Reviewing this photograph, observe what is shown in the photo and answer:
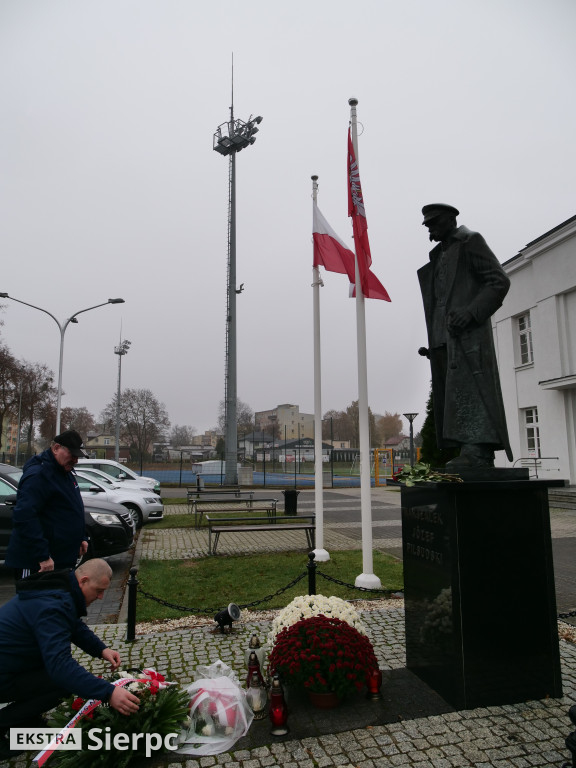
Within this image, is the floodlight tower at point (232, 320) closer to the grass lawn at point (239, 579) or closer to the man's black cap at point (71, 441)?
the grass lawn at point (239, 579)

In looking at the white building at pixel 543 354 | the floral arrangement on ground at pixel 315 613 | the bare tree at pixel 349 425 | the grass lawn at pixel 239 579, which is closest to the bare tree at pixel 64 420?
the white building at pixel 543 354

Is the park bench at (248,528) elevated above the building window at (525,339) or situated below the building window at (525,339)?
below

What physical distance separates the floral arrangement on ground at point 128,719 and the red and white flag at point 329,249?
7067mm

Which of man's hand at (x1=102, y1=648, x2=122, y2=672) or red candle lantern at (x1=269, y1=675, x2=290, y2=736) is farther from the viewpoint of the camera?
red candle lantern at (x1=269, y1=675, x2=290, y2=736)

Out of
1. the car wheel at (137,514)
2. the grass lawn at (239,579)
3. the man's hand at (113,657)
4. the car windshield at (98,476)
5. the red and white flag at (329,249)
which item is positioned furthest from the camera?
the car windshield at (98,476)

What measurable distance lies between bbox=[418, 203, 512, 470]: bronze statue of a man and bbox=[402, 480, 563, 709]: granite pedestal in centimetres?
40

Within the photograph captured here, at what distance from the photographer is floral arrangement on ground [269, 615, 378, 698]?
376cm

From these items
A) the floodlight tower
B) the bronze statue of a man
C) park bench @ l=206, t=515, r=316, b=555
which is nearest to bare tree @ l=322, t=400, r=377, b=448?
the floodlight tower

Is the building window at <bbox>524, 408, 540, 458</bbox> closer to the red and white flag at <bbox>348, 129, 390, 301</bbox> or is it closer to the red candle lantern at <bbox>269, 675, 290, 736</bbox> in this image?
the red and white flag at <bbox>348, 129, 390, 301</bbox>

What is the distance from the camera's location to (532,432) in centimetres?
2386

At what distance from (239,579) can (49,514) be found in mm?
4397

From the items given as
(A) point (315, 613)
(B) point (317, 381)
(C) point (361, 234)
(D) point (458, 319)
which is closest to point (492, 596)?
(A) point (315, 613)

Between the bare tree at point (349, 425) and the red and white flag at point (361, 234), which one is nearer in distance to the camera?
the red and white flag at point (361, 234)

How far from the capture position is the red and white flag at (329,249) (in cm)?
922
